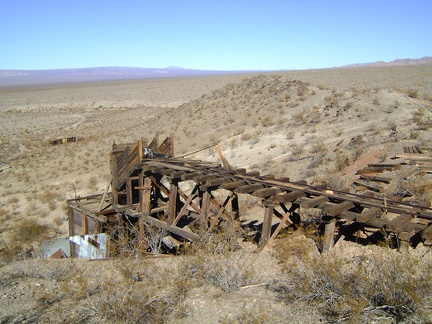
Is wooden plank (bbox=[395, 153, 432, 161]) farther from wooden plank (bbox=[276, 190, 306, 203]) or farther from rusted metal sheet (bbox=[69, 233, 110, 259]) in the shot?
rusted metal sheet (bbox=[69, 233, 110, 259])

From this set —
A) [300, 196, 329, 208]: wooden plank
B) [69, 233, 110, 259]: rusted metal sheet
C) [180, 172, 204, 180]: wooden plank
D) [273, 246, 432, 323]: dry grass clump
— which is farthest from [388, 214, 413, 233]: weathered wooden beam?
[69, 233, 110, 259]: rusted metal sheet

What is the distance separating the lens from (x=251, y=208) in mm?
13438

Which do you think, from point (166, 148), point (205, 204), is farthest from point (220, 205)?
point (166, 148)

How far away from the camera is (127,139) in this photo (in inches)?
1335

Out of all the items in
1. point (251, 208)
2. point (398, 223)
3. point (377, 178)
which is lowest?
point (251, 208)

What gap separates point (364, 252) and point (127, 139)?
93.8 feet

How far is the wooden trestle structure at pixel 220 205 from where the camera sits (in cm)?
736

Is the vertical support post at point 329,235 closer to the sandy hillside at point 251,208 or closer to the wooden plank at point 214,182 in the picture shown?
the sandy hillside at point 251,208

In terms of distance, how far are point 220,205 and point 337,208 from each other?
154 inches

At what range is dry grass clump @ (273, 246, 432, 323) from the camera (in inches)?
192

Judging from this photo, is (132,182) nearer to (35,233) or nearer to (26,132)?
(35,233)

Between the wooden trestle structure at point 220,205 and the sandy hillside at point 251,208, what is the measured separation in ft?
1.66

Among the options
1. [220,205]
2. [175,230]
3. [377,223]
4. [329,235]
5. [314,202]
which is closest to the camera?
[377,223]

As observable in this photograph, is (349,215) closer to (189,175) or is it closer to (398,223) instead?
(398,223)
